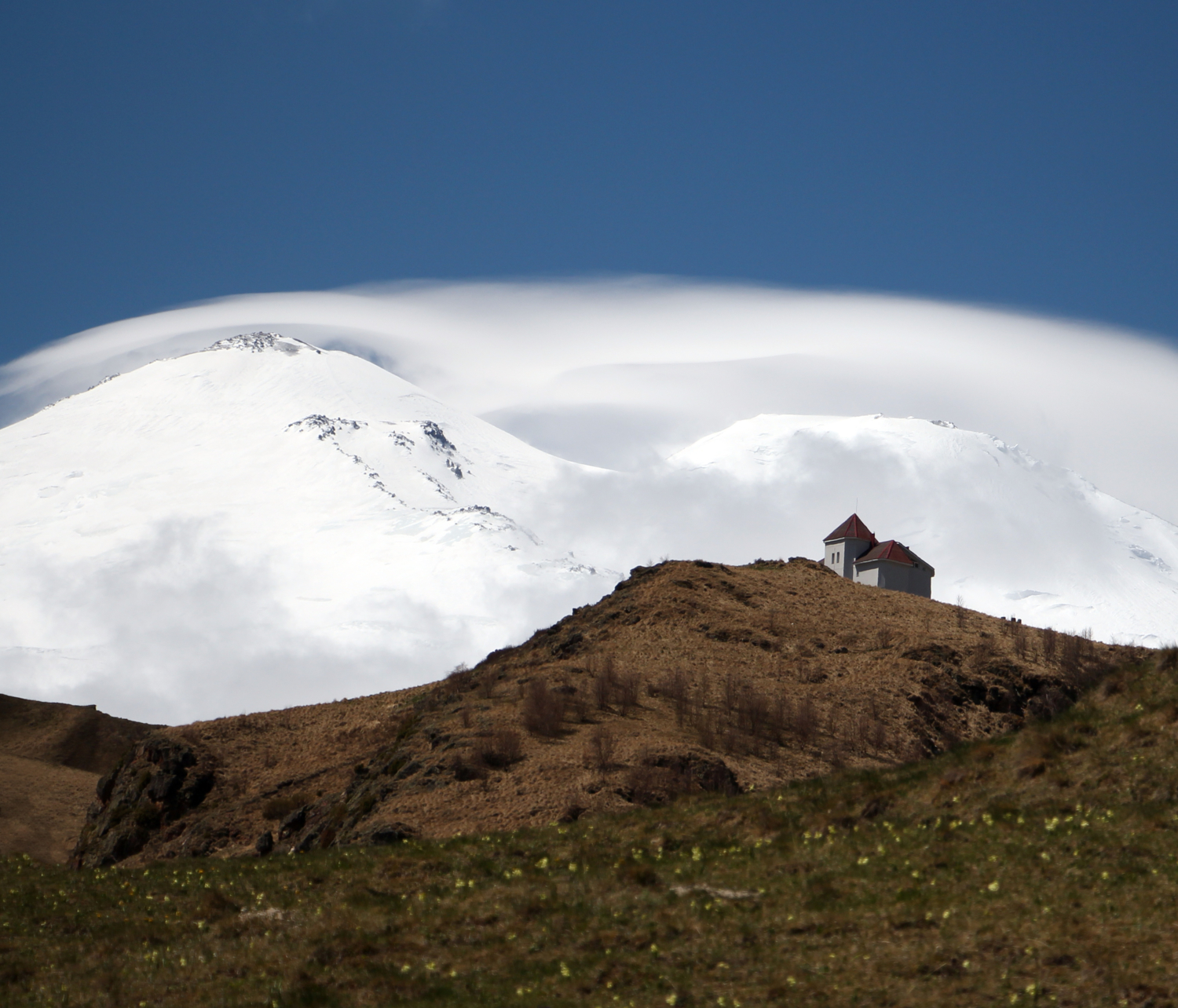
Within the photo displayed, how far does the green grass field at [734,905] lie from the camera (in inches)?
456

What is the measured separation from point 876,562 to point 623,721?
36.1 m

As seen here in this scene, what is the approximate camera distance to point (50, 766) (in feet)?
191

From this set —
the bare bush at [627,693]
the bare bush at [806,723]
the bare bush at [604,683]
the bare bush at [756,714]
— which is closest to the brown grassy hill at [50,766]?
the bare bush at [604,683]

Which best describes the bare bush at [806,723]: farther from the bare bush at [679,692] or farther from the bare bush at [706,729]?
the bare bush at [679,692]

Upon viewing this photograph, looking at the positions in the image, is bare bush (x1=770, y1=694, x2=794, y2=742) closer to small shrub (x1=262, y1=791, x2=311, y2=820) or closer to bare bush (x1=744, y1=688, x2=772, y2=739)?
bare bush (x1=744, y1=688, x2=772, y2=739)

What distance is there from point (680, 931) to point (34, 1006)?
7184 millimetres

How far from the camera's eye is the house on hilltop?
6003cm

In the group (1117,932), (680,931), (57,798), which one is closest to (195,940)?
(680,931)

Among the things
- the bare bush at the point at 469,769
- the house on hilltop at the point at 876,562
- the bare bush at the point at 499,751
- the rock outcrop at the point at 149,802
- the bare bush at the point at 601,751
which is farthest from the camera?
the house on hilltop at the point at 876,562

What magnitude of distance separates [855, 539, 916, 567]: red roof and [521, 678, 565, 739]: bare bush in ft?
115

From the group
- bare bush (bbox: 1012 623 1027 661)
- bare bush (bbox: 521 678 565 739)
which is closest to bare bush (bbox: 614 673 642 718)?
bare bush (bbox: 521 678 565 739)

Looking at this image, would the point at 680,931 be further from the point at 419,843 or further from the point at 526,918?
the point at 419,843

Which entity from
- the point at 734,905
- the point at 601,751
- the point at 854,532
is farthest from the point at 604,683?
the point at 854,532

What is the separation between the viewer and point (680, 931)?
13.2 meters
